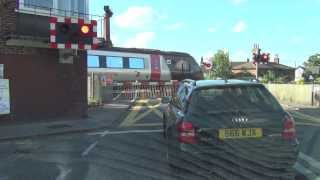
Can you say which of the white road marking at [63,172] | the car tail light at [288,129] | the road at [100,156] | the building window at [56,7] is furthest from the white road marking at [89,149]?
the building window at [56,7]

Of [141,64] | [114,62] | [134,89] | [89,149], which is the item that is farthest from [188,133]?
[141,64]

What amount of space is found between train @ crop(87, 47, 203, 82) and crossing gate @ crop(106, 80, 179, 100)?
5.34 feet

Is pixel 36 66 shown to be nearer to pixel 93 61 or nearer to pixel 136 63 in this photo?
pixel 93 61

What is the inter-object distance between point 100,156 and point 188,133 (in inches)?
141

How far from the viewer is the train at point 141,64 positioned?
3541cm

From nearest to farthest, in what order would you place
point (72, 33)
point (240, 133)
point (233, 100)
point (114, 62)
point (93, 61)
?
1. point (240, 133)
2. point (233, 100)
3. point (72, 33)
4. point (93, 61)
5. point (114, 62)

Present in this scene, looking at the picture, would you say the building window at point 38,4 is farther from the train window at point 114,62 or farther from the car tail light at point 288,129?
the train window at point 114,62

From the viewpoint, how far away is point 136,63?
127 feet

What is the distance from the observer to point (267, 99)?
28.4 ft

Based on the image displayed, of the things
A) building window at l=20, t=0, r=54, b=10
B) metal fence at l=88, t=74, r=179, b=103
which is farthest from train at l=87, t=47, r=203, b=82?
building window at l=20, t=0, r=54, b=10

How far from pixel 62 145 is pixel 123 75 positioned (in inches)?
963

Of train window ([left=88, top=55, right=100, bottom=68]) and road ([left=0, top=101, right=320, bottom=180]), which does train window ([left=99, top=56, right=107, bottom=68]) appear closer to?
train window ([left=88, top=55, right=100, bottom=68])

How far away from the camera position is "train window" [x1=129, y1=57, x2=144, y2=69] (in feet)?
125

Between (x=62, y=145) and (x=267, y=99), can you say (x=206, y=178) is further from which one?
(x=62, y=145)
